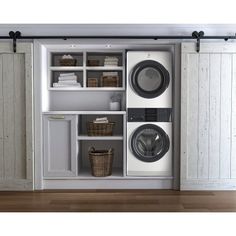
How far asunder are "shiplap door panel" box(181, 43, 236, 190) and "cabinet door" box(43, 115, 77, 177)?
1.34 m

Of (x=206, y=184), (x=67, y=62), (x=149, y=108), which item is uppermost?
(x=67, y=62)

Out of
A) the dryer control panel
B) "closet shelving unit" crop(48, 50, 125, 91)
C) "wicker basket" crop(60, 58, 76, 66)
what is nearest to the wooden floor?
the dryer control panel

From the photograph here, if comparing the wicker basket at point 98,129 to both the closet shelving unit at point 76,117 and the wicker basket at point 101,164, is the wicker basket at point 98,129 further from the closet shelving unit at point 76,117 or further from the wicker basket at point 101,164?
the wicker basket at point 101,164

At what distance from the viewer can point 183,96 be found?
4375 millimetres

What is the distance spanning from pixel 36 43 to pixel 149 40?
4.47 ft

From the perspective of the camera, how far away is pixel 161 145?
180 inches

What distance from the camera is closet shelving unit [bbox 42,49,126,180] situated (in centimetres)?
451

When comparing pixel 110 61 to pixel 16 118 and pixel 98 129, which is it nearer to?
pixel 98 129

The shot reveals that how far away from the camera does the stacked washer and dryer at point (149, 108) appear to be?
4.51 m

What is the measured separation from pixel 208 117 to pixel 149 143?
799 millimetres

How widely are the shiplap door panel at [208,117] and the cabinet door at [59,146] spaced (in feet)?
4.41

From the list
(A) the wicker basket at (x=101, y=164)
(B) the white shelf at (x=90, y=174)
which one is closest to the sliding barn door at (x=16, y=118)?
(B) the white shelf at (x=90, y=174)
